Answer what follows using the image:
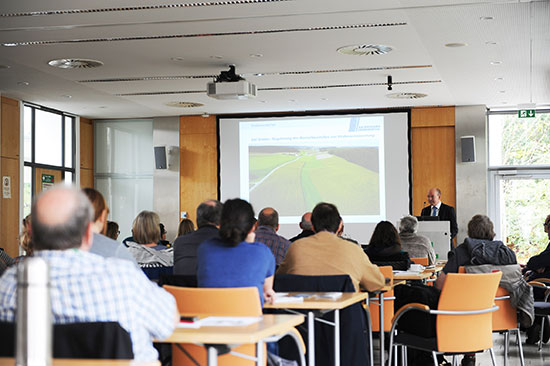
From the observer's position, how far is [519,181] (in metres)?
13.8

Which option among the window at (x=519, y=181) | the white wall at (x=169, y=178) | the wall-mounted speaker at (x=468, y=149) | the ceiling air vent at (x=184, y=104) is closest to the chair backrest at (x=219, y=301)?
the ceiling air vent at (x=184, y=104)

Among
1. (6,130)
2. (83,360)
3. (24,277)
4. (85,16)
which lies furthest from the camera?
(6,130)

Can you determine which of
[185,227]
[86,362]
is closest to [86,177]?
[185,227]

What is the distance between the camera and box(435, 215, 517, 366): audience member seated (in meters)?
5.79

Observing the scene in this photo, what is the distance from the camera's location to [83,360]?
7.08ft

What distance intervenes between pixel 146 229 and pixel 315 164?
800cm

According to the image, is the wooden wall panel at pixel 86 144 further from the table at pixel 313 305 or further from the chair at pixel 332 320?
the table at pixel 313 305

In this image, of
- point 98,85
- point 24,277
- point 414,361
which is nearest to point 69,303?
point 24,277

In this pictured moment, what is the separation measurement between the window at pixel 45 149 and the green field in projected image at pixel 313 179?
351 centimetres

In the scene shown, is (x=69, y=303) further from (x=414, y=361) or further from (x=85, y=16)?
(x=85, y=16)

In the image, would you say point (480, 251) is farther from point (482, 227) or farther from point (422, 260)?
point (422, 260)

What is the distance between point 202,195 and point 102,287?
12.3 metres

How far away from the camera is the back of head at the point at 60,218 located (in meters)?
2.09

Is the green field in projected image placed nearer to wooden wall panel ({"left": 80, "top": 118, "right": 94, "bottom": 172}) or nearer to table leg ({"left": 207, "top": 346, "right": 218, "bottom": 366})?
wooden wall panel ({"left": 80, "top": 118, "right": 94, "bottom": 172})
